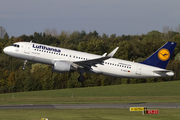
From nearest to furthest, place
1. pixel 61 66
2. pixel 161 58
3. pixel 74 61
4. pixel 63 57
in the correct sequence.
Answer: pixel 61 66, pixel 74 61, pixel 63 57, pixel 161 58

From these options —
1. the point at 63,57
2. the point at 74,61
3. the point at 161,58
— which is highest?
the point at 161,58

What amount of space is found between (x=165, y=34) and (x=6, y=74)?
94.8 meters

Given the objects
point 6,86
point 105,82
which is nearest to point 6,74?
point 6,86

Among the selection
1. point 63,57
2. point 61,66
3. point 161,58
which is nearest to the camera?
point 61,66

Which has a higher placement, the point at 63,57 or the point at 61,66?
the point at 63,57

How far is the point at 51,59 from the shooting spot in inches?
1585

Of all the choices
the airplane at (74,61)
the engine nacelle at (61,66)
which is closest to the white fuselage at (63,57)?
the airplane at (74,61)

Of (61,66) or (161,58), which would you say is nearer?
(61,66)

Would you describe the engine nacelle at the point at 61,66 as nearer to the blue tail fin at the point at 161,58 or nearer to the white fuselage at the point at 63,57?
the white fuselage at the point at 63,57

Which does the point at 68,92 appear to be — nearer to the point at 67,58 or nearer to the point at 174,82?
the point at 174,82

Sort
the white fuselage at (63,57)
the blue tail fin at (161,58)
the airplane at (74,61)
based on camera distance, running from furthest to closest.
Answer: the blue tail fin at (161,58)
the white fuselage at (63,57)
the airplane at (74,61)

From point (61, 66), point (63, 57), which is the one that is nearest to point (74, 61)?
point (63, 57)

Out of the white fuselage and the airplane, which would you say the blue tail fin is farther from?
the white fuselage

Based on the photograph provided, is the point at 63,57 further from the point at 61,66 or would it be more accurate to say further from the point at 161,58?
the point at 161,58
